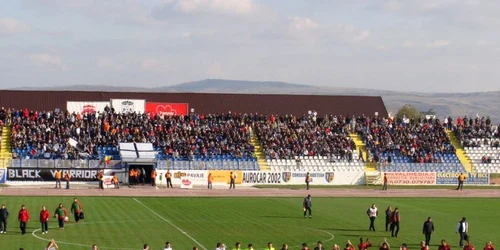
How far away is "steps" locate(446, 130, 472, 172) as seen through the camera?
9208 centimetres

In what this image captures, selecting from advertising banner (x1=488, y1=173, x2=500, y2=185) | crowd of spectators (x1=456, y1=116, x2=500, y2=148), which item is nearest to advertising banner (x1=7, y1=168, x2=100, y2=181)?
advertising banner (x1=488, y1=173, x2=500, y2=185)

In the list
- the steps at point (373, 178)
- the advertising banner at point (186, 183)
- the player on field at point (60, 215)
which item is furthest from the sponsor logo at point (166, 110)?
the player on field at point (60, 215)

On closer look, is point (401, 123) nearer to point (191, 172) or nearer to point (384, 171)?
point (384, 171)

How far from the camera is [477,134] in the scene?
97.9m

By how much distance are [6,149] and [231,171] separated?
20432mm

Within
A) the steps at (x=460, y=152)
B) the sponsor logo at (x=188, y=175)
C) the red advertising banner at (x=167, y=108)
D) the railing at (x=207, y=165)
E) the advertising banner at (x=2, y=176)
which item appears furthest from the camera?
the red advertising banner at (x=167, y=108)

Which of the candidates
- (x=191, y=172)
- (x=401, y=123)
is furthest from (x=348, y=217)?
(x=401, y=123)

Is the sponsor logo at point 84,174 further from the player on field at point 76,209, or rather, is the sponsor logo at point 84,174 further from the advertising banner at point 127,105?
the player on field at point 76,209

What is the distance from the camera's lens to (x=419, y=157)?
299ft

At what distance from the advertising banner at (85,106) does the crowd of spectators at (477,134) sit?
3885 cm

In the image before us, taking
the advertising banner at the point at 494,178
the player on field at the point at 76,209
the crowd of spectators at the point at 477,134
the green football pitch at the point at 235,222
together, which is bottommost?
the green football pitch at the point at 235,222

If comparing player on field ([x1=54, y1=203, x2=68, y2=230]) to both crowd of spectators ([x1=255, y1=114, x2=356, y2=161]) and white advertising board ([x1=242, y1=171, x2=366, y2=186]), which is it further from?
crowd of spectators ([x1=255, y1=114, x2=356, y2=161])

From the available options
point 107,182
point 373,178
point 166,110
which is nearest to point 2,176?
point 107,182

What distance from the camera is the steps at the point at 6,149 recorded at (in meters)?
77.1
